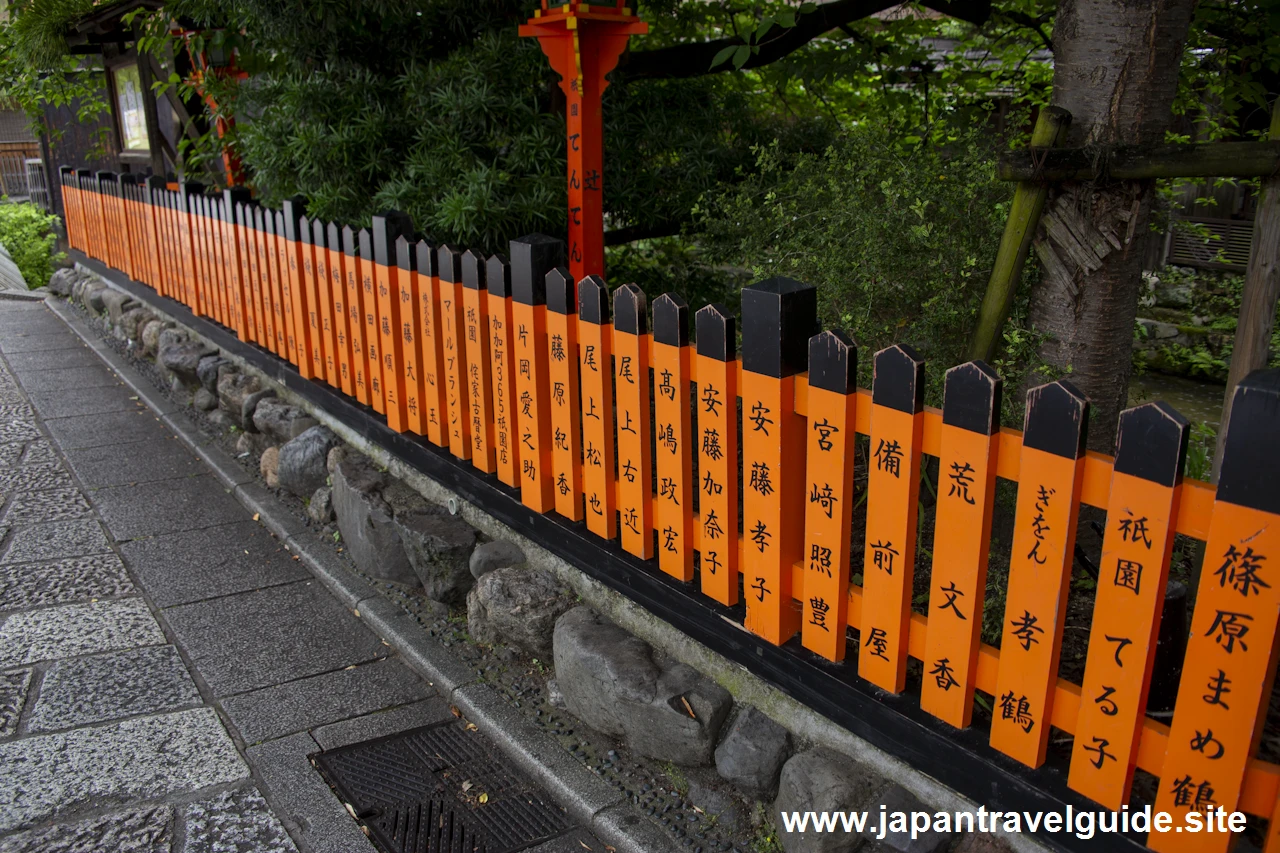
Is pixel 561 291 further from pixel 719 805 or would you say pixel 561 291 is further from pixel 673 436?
pixel 719 805

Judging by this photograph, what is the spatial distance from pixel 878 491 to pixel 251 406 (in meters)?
4.88

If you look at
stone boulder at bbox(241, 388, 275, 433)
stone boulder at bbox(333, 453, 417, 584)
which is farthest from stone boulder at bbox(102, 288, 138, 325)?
stone boulder at bbox(333, 453, 417, 584)

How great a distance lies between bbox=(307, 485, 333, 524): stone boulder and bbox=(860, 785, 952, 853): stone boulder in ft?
11.4

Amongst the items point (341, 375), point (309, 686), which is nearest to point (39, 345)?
point (341, 375)

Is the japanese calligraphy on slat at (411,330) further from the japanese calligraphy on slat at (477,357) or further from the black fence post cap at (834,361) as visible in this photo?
the black fence post cap at (834,361)

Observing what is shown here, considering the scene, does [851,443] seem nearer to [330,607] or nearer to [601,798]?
[601,798]

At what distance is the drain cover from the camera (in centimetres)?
291

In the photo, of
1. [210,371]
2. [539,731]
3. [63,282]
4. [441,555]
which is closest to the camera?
[539,731]

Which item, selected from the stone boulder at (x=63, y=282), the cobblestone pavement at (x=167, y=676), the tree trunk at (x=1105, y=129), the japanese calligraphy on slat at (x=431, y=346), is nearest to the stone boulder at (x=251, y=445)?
the cobblestone pavement at (x=167, y=676)

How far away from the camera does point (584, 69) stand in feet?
14.0

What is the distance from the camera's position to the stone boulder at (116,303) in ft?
30.4

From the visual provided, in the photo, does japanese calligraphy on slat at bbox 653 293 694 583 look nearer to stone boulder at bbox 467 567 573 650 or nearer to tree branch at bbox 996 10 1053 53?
stone boulder at bbox 467 567 573 650

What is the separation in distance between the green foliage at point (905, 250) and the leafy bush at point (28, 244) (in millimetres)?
13308

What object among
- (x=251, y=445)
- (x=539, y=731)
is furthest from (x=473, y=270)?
(x=251, y=445)
